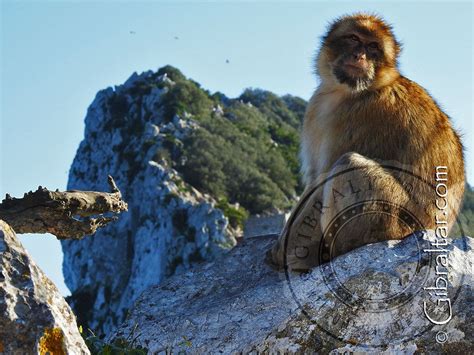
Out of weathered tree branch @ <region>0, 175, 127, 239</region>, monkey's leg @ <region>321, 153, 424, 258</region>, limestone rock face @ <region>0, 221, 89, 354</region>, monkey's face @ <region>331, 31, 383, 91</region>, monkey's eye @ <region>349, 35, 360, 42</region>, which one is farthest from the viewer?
monkey's eye @ <region>349, 35, 360, 42</region>

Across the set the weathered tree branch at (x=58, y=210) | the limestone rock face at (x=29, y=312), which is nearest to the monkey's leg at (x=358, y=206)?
the weathered tree branch at (x=58, y=210)

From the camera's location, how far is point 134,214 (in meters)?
40.7

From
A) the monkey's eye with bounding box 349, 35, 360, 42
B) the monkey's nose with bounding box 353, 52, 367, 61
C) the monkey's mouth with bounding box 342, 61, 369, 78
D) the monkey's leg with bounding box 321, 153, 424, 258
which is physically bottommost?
the monkey's leg with bounding box 321, 153, 424, 258

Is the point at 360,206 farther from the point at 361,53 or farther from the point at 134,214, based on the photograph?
the point at 134,214

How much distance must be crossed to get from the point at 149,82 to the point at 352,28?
4569cm

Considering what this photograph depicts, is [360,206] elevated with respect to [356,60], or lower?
lower

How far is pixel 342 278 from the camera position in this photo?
4.39 meters

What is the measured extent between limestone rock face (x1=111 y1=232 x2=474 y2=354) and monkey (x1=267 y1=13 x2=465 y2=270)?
298mm

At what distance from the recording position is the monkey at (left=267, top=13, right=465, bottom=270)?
4.88 m

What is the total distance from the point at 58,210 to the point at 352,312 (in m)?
1.85

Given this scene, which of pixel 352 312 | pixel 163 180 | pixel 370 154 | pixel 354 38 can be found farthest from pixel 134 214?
pixel 352 312

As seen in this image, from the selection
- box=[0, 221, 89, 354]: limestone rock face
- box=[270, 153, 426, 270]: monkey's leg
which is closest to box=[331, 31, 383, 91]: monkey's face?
box=[270, 153, 426, 270]: monkey's leg

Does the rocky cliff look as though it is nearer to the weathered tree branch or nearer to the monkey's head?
the monkey's head

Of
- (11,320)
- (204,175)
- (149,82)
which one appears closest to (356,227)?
(11,320)
